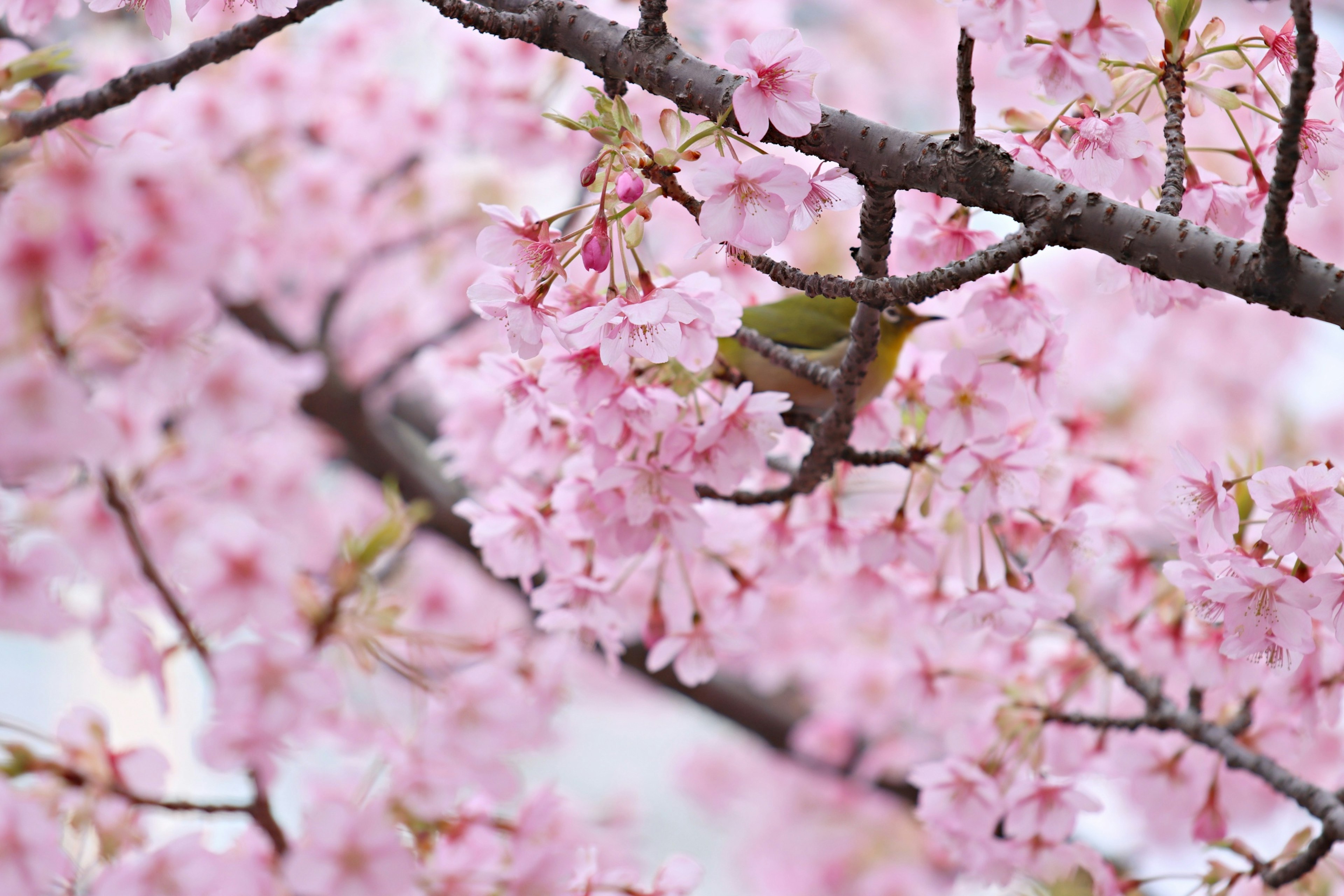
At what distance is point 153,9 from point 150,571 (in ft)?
2.50

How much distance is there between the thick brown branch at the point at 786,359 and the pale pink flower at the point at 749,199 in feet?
0.73

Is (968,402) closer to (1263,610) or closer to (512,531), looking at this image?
(1263,610)

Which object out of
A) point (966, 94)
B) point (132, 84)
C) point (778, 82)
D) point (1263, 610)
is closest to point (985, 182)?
point (966, 94)

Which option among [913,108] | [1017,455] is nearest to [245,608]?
[1017,455]

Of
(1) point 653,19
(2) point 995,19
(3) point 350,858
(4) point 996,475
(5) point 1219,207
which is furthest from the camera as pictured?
(3) point 350,858

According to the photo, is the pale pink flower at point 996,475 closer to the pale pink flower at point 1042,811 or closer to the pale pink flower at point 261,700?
the pale pink flower at point 1042,811

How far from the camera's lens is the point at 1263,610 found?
32.2 inches

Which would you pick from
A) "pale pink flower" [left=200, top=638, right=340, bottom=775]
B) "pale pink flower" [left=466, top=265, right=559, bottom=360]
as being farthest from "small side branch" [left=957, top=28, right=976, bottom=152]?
"pale pink flower" [left=200, top=638, right=340, bottom=775]

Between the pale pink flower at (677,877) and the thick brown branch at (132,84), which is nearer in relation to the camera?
the thick brown branch at (132,84)

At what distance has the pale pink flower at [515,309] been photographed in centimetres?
76

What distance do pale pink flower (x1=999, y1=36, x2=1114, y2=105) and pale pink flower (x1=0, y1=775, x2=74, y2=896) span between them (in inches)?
49.4

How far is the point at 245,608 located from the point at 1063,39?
3.72ft

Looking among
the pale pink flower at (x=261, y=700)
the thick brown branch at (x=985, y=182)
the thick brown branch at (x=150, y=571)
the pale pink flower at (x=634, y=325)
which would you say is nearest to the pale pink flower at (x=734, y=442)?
the pale pink flower at (x=634, y=325)

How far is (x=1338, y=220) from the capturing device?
3.66 meters
